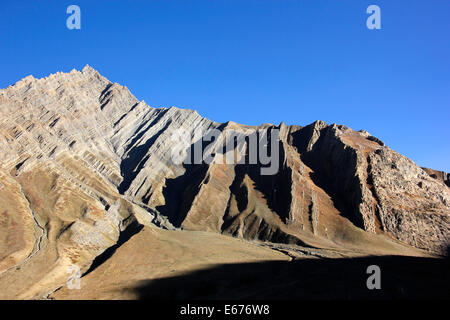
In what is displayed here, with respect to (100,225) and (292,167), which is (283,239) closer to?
(292,167)

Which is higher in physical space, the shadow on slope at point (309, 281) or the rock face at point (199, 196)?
the rock face at point (199, 196)

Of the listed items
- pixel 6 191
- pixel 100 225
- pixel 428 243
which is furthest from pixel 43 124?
pixel 428 243

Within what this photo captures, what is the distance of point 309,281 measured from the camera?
7200 centimetres

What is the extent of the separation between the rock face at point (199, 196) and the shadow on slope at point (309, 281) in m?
23.7

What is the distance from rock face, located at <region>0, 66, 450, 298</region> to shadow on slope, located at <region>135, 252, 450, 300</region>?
23.7m

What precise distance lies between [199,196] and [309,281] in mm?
82594

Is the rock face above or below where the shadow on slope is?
above

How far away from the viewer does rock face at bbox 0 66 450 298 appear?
103688 mm

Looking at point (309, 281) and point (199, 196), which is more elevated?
point (199, 196)

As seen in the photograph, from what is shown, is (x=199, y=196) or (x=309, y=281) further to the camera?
(x=199, y=196)

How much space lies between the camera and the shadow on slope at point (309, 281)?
6275 cm

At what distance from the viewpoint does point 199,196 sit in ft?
486

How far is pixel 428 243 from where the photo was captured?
383ft

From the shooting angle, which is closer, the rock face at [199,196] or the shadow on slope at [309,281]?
the shadow on slope at [309,281]
